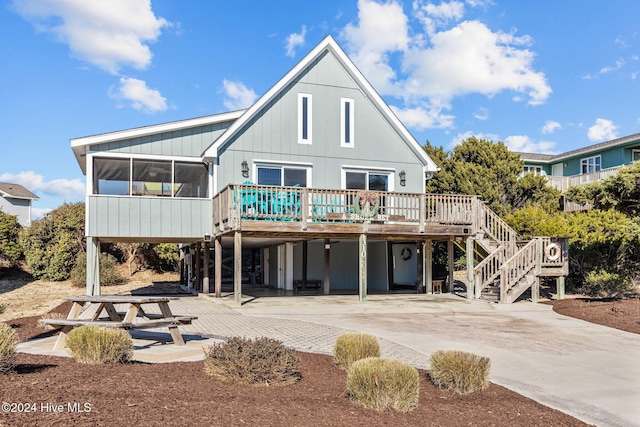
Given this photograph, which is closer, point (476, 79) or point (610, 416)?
point (610, 416)

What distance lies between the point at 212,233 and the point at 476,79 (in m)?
19.2

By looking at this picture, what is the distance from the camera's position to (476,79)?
30.6 metres

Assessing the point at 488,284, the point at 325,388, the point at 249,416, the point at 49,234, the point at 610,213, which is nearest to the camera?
the point at 249,416

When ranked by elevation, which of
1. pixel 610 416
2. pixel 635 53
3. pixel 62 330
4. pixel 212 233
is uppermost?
pixel 635 53

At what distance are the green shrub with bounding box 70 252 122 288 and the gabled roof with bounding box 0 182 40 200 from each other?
2293 cm

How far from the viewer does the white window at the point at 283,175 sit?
19.8 m

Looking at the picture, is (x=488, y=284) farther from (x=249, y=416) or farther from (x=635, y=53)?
(x=249, y=416)

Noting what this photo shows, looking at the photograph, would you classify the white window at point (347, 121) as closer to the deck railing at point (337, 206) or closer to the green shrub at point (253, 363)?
the deck railing at point (337, 206)

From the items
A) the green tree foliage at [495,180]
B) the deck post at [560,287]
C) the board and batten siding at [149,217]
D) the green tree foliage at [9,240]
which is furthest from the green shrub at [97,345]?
the green tree foliage at [9,240]

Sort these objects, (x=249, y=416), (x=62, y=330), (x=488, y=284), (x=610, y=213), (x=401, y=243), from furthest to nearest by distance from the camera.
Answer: (x=401, y=243) < (x=610, y=213) < (x=488, y=284) < (x=62, y=330) < (x=249, y=416)

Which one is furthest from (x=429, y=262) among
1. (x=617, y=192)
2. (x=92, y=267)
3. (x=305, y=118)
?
(x=92, y=267)

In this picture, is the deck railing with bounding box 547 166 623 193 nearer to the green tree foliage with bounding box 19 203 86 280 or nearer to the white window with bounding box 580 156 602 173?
the white window with bounding box 580 156 602 173

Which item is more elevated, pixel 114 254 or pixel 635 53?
pixel 635 53

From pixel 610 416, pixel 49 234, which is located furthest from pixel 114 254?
pixel 610 416
